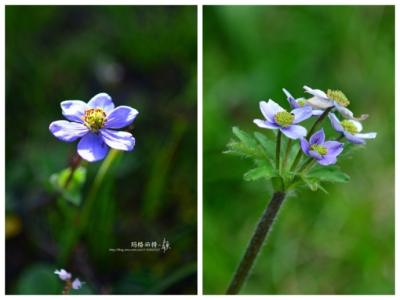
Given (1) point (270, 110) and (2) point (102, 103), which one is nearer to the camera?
(1) point (270, 110)

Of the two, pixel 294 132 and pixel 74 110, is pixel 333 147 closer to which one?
pixel 294 132

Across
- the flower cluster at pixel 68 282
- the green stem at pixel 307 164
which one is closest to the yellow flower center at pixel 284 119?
the green stem at pixel 307 164

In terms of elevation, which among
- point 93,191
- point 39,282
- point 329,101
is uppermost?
point 329,101

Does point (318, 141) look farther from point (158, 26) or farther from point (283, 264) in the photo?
point (158, 26)

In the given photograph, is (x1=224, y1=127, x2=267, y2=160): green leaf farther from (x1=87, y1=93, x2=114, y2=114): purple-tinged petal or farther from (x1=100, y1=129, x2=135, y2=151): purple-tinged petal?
(x1=87, y1=93, x2=114, y2=114): purple-tinged petal

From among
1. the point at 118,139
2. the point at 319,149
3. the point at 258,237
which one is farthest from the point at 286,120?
the point at 118,139

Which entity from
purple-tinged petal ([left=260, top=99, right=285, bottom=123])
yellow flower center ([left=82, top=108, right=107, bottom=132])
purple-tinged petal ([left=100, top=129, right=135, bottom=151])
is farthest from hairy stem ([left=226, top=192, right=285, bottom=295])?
yellow flower center ([left=82, top=108, right=107, bottom=132])
